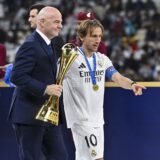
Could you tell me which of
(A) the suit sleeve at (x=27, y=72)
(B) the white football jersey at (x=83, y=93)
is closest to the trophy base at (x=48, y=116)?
(A) the suit sleeve at (x=27, y=72)

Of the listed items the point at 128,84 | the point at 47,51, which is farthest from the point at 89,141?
the point at 47,51

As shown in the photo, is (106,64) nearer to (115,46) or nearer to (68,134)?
(68,134)

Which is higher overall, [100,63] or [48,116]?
[100,63]

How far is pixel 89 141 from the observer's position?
6.94 m

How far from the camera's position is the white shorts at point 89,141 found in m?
6.93

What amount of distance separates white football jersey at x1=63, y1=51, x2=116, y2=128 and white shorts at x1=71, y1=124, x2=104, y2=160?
60 millimetres

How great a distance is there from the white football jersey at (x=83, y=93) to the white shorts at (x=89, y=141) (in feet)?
0.20

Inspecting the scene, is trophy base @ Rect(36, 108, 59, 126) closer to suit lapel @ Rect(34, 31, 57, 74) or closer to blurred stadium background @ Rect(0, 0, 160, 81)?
suit lapel @ Rect(34, 31, 57, 74)

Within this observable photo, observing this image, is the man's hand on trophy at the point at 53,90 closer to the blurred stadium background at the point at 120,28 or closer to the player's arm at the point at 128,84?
the player's arm at the point at 128,84

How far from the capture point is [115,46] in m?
18.6

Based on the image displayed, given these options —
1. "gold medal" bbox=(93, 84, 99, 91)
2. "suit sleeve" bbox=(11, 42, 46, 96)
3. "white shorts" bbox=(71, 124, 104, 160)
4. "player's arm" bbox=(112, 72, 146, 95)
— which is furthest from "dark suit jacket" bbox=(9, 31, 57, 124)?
"player's arm" bbox=(112, 72, 146, 95)

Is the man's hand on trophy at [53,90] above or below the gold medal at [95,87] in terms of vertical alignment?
above

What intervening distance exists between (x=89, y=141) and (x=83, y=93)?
0.47 m

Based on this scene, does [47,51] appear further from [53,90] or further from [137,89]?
[137,89]
